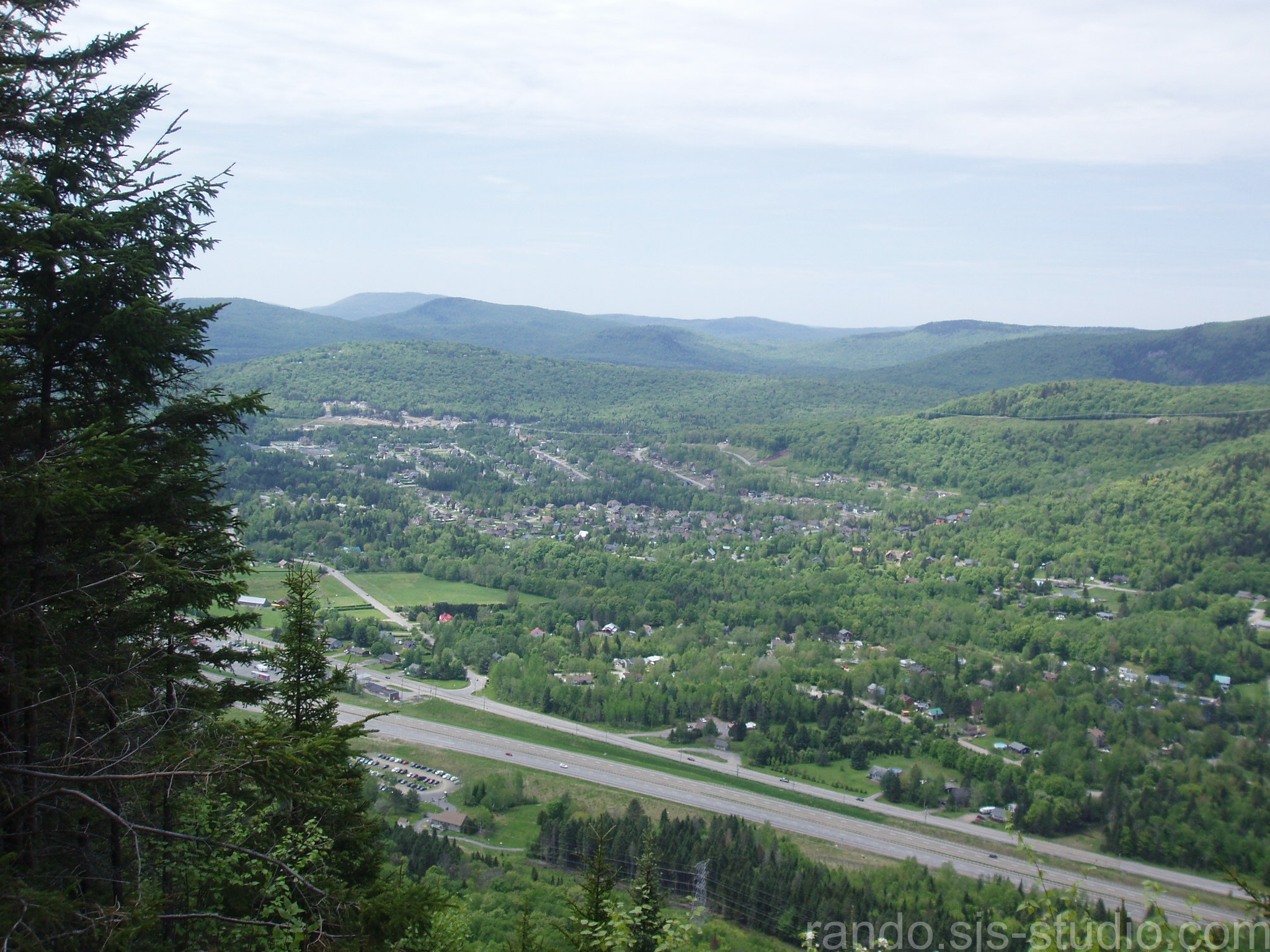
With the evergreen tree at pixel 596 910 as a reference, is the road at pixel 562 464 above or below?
below

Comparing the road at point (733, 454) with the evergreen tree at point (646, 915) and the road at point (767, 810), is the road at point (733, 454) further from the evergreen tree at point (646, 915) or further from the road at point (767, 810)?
the evergreen tree at point (646, 915)

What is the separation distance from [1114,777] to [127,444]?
2839 cm

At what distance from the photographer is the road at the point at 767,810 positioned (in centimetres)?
2041

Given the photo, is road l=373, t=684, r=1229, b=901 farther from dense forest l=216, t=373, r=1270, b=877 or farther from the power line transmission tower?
the power line transmission tower

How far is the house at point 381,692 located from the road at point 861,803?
134 cm

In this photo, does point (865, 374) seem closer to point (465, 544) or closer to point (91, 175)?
point (465, 544)

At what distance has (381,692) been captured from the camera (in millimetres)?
29938

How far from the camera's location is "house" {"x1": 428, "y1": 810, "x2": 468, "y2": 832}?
68.0 feet

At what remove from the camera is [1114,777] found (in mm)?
24938

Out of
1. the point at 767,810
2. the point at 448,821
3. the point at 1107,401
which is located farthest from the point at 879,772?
the point at 1107,401

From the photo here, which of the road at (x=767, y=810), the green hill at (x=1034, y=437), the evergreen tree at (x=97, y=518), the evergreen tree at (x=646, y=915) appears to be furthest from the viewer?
the green hill at (x=1034, y=437)

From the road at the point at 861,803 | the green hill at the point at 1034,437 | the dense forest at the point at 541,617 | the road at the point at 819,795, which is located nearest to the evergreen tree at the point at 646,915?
the dense forest at the point at 541,617

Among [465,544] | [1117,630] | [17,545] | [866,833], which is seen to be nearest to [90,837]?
[17,545]

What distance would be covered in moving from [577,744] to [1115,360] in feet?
404
